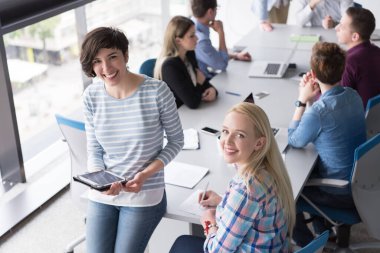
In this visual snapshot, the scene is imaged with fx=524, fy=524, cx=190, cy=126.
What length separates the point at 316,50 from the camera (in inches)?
117

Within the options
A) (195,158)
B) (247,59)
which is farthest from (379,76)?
(195,158)

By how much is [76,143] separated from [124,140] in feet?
1.76

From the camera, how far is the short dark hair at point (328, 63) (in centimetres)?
291

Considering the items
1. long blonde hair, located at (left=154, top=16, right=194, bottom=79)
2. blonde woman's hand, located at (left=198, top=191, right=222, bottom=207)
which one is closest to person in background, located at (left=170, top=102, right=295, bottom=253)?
blonde woman's hand, located at (left=198, top=191, right=222, bottom=207)

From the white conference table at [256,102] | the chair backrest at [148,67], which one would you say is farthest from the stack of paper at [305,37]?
the chair backrest at [148,67]

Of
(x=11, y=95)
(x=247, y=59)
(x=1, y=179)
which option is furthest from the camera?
(x=247, y=59)

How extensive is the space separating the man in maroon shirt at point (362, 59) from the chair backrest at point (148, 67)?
137 cm

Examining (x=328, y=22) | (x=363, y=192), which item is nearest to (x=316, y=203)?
(x=363, y=192)

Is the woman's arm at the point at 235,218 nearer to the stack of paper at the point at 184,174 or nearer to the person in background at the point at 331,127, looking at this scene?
the stack of paper at the point at 184,174

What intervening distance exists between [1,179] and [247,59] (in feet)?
7.40

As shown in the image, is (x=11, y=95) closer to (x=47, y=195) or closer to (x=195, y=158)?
(x=47, y=195)

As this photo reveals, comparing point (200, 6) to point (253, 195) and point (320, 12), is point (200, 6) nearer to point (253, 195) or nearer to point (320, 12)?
point (320, 12)

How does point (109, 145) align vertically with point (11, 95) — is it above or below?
above

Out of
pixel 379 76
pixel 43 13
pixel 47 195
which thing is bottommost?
pixel 47 195
